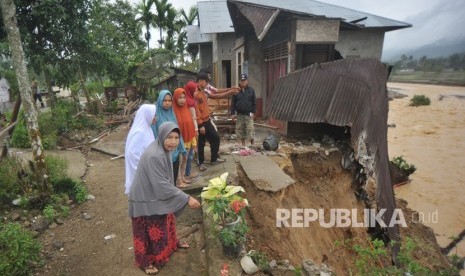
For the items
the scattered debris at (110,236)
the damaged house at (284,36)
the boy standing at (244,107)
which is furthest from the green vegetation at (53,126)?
the damaged house at (284,36)

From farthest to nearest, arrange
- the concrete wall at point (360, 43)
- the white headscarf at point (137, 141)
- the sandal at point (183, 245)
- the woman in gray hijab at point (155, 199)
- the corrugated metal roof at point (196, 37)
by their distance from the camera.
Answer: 1. the corrugated metal roof at point (196, 37)
2. the concrete wall at point (360, 43)
3. the sandal at point (183, 245)
4. the white headscarf at point (137, 141)
5. the woman in gray hijab at point (155, 199)

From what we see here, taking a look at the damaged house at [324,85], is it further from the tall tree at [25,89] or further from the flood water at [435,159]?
the tall tree at [25,89]

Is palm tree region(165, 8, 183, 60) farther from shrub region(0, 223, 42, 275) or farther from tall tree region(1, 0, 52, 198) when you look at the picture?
shrub region(0, 223, 42, 275)

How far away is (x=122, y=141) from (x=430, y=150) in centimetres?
1536

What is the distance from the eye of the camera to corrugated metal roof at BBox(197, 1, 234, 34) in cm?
1410

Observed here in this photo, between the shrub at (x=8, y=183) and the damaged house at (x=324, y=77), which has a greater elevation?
the damaged house at (x=324, y=77)

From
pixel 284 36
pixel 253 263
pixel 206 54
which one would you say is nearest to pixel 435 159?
pixel 284 36

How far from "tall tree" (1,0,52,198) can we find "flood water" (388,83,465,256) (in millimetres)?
9173

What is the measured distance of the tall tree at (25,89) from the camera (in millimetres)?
4040

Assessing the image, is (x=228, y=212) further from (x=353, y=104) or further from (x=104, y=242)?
(x=353, y=104)

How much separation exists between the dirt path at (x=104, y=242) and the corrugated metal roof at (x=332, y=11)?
8.58 metres

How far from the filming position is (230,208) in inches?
124

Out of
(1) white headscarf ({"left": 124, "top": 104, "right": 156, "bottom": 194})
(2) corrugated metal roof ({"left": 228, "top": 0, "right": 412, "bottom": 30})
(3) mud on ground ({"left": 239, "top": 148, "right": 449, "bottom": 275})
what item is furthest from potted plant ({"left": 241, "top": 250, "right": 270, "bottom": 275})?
(2) corrugated metal roof ({"left": 228, "top": 0, "right": 412, "bottom": 30})

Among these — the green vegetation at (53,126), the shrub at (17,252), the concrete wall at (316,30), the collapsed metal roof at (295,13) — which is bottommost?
the shrub at (17,252)
